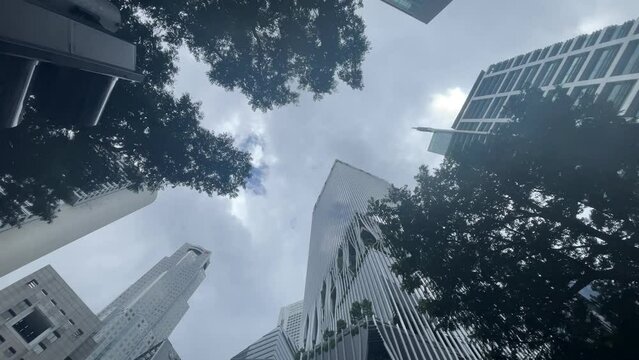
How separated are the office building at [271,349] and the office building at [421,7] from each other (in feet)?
305

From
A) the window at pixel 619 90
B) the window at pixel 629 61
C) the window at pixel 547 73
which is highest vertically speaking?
the window at pixel 547 73

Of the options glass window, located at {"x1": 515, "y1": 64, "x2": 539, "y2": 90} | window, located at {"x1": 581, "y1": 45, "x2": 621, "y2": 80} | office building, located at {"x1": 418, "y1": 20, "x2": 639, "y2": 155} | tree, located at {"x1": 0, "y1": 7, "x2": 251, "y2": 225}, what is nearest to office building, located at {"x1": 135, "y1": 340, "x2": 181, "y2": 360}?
office building, located at {"x1": 418, "y1": 20, "x2": 639, "y2": 155}

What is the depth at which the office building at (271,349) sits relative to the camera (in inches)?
4237

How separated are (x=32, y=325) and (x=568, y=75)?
90.0 m

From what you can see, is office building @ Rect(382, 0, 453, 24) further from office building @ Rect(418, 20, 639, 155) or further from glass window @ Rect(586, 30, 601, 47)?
→ glass window @ Rect(586, 30, 601, 47)

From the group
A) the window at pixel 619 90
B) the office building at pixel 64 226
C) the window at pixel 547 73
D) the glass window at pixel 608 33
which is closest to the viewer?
the window at pixel 619 90

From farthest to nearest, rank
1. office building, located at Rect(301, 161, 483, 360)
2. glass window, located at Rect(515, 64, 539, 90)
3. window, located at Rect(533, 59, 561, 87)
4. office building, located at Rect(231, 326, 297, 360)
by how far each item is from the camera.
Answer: office building, located at Rect(231, 326, 297, 360)
glass window, located at Rect(515, 64, 539, 90)
window, located at Rect(533, 59, 561, 87)
office building, located at Rect(301, 161, 483, 360)

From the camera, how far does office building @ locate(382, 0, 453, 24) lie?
127 feet

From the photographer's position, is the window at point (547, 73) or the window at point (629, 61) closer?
the window at point (629, 61)

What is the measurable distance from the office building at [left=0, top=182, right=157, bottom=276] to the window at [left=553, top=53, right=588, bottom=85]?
2222 inches

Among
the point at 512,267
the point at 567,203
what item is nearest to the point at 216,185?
the point at 512,267

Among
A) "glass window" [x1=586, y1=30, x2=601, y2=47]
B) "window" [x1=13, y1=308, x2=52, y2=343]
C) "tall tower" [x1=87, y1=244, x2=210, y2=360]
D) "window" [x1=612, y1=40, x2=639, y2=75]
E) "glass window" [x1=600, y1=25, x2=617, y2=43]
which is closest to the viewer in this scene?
"window" [x1=612, y1=40, x2=639, y2=75]

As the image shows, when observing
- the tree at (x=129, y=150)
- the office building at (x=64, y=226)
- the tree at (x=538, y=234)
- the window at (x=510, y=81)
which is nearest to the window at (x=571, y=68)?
the window at (x=510, y=81)

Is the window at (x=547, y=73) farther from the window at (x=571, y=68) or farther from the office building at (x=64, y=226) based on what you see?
the office building at (x=64, y=226)
